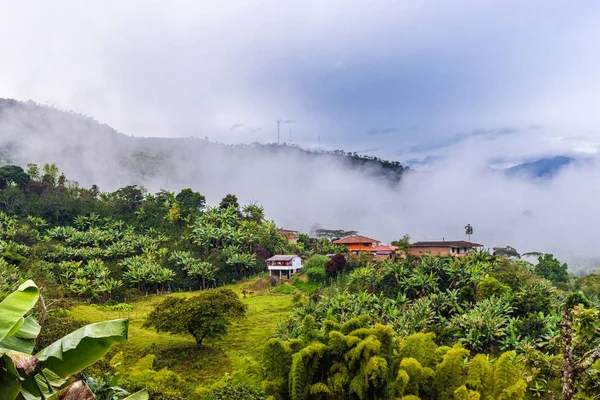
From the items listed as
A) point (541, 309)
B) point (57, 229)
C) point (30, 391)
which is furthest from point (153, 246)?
point (30, 391)

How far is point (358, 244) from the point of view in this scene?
46.6 m

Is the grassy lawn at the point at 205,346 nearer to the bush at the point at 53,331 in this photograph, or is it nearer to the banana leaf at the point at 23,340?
the bush at the point at 53,331

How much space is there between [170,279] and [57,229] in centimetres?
1558

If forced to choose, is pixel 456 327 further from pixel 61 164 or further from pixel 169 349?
pixel 61 164

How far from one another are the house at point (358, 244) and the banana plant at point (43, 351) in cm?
4304

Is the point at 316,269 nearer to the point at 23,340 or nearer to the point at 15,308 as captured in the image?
the point at 23,340

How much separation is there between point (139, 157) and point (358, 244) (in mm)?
110729

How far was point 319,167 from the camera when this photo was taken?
118938 mm

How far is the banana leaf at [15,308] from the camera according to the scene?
297 cm

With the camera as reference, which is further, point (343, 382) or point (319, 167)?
point (319, 167)

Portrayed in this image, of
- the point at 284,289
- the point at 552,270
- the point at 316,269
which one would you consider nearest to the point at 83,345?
the point at 284,289

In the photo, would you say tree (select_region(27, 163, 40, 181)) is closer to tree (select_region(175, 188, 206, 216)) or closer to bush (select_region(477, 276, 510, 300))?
tree (select_region(175, 188, 206, 216))

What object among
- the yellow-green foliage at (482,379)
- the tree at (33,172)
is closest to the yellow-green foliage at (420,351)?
the yellow-green foliage at (482,379)

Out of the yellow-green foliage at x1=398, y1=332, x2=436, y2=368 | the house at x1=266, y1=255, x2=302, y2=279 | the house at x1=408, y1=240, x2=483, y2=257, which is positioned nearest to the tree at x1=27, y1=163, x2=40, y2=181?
the house at x1=266, y1=255, x2=302, y2=279
